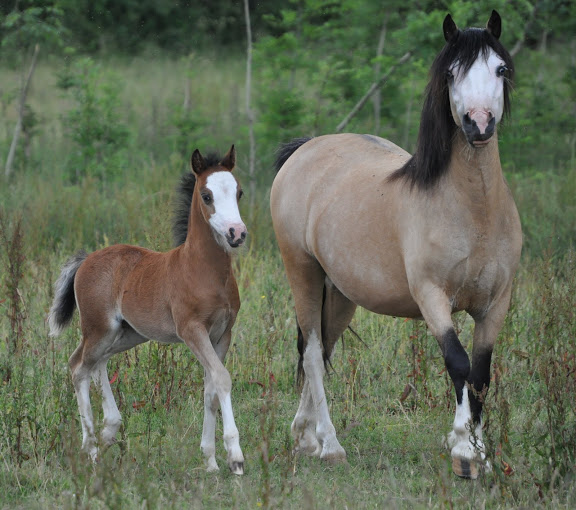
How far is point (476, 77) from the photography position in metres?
3.94

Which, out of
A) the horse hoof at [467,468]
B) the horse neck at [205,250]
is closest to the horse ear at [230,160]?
the horse neck at [205,250]

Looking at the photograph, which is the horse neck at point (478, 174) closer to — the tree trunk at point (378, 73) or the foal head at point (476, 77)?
the foal head at point (476, 77)

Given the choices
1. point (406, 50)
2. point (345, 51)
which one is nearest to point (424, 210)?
→ point (406, 50)

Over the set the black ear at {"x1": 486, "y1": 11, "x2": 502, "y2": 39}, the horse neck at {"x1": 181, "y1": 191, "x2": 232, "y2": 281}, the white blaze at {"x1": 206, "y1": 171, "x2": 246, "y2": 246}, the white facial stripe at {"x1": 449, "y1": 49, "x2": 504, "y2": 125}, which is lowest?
the horse neck at {"x1": 181, "y1": 191, "x2": 232, "y2": 281}

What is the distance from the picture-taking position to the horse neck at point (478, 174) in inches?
165

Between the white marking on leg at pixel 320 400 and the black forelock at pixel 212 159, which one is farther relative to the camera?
the white marking on leg at pixel 320 400

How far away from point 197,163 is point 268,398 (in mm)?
1324

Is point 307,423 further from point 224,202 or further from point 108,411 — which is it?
point 224,202

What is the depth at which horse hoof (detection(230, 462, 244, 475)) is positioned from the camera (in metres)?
4.29

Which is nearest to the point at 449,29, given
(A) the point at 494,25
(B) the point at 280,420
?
(A) the point at 494,25

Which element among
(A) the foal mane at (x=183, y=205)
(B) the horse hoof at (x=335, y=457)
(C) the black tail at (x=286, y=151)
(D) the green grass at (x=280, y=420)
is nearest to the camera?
(D) the green grass at (x=280, y=420)

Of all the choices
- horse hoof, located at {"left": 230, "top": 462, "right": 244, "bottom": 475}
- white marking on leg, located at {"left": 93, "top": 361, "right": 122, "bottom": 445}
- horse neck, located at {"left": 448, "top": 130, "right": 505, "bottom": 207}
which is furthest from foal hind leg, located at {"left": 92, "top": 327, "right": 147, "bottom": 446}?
horse neck, located at {"left": 448, "top": 130, "right": 505, "bottom": 207}

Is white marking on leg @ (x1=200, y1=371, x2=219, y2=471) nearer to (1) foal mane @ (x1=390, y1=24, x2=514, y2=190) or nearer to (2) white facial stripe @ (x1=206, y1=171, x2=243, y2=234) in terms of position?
(2) white facial stripe @ (x1=206, y1=171, x2=243, y2=234)

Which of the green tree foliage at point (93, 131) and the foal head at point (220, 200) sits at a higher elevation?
the green tree foliage at point (93, 131)
